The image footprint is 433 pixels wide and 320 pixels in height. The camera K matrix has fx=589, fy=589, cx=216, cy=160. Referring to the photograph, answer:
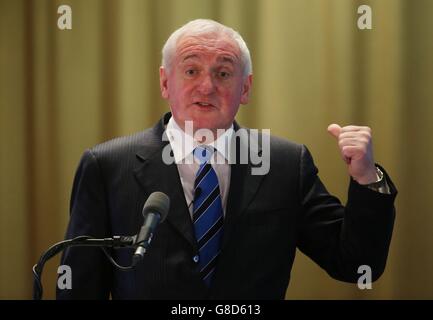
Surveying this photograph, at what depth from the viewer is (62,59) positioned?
247 cm

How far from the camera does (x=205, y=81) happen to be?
1.47m

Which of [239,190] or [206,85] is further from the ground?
[206,85]

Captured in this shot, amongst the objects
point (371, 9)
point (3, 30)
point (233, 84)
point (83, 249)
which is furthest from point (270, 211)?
point (3, 30)

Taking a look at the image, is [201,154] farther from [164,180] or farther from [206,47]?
[206,47]

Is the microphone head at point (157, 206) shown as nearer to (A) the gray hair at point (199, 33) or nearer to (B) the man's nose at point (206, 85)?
(B) the man's nose at point (206, 85)

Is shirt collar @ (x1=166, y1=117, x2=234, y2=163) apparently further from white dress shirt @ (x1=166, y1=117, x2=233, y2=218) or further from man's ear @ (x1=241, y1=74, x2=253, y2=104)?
man's ear @ (x1=241, y1=74, x2=253, y2=104)

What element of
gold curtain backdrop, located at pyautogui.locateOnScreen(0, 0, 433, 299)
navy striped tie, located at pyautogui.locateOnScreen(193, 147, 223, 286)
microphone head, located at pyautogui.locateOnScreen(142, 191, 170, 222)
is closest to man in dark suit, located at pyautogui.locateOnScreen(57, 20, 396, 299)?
navy striped tie, located at pyautogui.locateOnScreen(193, 147, 223, 286)

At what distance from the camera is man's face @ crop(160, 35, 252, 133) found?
1.48m

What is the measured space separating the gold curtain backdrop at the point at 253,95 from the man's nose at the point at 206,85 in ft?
3.08

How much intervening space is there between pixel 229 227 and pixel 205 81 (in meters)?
0.37

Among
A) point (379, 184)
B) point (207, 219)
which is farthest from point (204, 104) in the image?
point (379, 184)

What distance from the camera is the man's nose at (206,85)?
1.46m

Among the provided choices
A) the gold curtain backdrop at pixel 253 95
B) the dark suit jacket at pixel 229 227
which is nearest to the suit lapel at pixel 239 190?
the dark suit jacket at pixel 229 227

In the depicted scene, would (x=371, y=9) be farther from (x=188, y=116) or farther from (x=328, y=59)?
(x=188, y=116)
